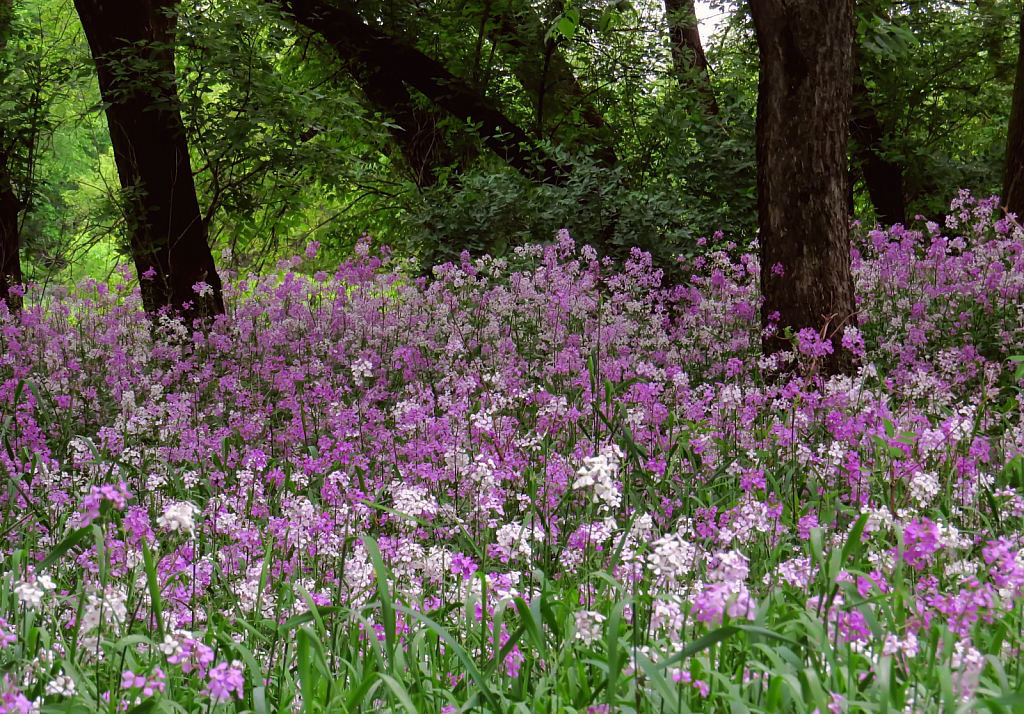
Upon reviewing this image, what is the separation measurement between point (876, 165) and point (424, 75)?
6.74m

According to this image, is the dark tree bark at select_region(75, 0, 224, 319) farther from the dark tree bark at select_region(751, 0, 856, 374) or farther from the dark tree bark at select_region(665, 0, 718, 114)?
the dark tree bark at select_region(665, 0, 718, 114)

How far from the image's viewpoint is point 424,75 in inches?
554

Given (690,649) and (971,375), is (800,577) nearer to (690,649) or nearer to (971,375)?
(690,649)

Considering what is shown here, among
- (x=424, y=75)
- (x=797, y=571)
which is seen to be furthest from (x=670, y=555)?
(x=424, y=75)

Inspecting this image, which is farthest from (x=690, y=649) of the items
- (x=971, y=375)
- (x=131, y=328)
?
A: (x=131, y=328)

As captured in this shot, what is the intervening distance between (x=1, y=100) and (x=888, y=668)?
32.7 ft

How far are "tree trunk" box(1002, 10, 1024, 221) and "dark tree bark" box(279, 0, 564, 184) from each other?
594 centimetres

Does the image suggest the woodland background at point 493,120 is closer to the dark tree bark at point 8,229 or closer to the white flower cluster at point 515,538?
the dark tree bark at point 8,229

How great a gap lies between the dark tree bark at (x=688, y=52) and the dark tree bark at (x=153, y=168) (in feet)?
23.9

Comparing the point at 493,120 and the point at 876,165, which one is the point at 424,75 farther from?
the point at 876,165

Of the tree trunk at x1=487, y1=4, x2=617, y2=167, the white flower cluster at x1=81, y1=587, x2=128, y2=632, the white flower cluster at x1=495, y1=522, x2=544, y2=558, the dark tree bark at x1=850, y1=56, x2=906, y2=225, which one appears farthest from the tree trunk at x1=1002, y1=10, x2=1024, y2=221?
the white flower cluster at x1=81, y1=587, x2=128, y2=632

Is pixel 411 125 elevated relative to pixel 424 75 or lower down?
lower down

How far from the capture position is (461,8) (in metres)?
13.9

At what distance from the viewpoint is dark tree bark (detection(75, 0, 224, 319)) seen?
9.34 meters
